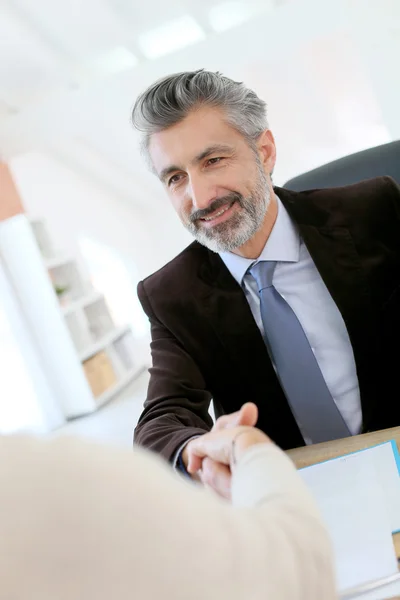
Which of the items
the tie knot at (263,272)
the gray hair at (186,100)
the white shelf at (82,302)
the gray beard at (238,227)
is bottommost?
the white shelf at (82,302)

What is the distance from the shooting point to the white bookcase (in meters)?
6.21

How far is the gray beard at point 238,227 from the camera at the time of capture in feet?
4.66

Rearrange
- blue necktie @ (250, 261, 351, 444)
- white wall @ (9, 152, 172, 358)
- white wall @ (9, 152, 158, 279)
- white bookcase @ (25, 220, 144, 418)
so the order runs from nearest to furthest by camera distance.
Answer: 1. blue necktie @ (250, 261, 351, 444)
2. white bookcase @ (25, 220, 144, 418)
3. white wall @ (9, 152, 158, 279)
4. white wall @ (9, 152, 172, 358)

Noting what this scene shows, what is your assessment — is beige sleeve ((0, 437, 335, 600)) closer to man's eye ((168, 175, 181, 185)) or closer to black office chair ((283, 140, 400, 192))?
man's eye ((168, 175, 181, 185))

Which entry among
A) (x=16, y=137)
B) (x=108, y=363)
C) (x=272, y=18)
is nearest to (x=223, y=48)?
(x=272, y=18)

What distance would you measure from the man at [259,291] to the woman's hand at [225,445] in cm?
42

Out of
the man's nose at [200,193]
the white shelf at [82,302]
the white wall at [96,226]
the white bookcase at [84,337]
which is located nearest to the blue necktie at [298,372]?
the man's nose at [200,193]

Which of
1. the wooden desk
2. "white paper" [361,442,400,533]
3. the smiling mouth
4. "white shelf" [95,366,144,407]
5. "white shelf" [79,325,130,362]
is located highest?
the smiling mouth

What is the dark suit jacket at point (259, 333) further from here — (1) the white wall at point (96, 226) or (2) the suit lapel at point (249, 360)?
(1) the white wall at point (96, 226)

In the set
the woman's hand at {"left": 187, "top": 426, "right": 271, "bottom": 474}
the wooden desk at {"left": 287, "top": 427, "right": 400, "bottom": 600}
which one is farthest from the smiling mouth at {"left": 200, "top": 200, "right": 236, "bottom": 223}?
the woman's hand at {"left": 187, "top": 426, "right": 271, "bottom": 474}

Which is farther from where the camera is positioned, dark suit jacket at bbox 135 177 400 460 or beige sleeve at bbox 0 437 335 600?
dark suit jacket at bbox 135 177 400 460

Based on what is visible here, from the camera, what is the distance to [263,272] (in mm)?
1412

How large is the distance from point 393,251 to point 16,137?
6.21 m

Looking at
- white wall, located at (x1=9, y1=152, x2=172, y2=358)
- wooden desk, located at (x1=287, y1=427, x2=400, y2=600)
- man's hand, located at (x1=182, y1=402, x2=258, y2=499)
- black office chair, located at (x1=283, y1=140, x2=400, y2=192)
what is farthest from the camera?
white wall, located at (x1=9, y1=152, x2=172, y2=358)
